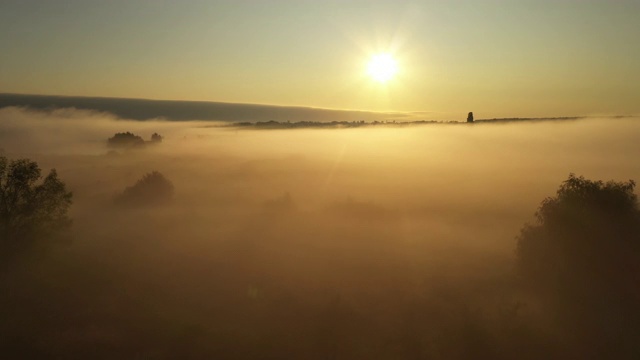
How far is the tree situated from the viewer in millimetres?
36188

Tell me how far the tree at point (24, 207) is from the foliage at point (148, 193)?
3682 centimetres

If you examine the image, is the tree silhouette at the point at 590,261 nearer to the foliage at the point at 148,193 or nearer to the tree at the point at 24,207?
the tree at the point at 24,207

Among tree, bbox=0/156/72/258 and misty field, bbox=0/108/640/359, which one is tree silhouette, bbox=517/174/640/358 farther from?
tree, bbox=0/156/72/258

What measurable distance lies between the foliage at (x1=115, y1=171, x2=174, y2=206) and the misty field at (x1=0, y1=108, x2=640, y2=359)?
152 centimetres

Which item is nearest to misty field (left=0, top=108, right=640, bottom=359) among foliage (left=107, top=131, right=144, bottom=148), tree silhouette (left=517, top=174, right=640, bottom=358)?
tree silhouette (left=517, top=174, right=640, bottom=358)

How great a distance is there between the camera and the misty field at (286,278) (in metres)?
31.4

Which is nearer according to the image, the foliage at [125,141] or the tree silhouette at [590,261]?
the tree silhouette at [590,261]

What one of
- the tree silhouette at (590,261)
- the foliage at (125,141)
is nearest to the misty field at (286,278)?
the tree silhouette at (590,261)

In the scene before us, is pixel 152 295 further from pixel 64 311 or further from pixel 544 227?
pixel 544 227

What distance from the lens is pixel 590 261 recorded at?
1419 inches

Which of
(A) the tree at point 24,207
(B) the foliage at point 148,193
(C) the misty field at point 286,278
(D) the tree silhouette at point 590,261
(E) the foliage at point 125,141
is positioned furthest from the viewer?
(E) the foliage at point 125,141

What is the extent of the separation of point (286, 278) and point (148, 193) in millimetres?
42190

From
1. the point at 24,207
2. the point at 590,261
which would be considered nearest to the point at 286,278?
the point at 24,207

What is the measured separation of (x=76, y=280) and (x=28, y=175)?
982 centimetres
